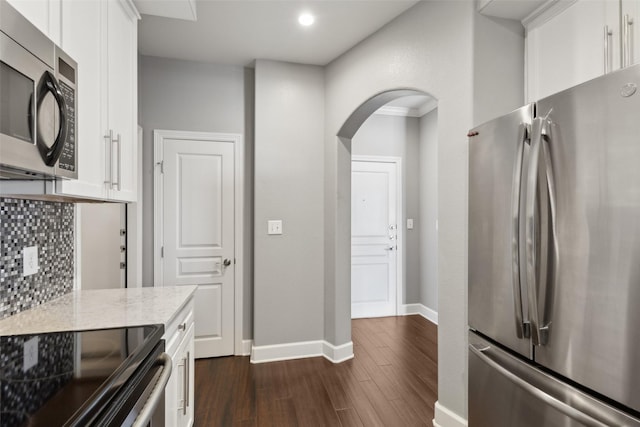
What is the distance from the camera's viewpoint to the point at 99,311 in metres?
1.48

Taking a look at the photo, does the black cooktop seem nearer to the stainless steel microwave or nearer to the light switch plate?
the stainless steel microwave

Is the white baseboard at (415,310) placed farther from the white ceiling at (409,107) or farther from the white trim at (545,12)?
the white trim at (545,12)

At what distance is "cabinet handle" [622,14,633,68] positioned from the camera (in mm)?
1391

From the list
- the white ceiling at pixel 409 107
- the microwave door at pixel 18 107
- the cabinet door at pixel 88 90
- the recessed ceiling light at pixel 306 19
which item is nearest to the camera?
the microwave door at pixel 18 107

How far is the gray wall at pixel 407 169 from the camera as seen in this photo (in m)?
4.41

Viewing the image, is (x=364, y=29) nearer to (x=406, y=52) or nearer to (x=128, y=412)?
(x=406, y=52)

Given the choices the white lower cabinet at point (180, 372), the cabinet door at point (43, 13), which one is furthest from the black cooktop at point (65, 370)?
the cabinet door at point (43, 13)

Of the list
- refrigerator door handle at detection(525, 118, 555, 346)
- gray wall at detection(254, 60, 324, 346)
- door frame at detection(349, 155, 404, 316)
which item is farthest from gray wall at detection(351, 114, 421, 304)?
refrigerator door handle at detection(525, 118, 555, 346)

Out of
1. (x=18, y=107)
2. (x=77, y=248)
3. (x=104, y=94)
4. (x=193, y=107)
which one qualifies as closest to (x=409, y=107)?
(x=193, y=107)

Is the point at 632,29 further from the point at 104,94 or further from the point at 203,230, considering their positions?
the point at 203,230

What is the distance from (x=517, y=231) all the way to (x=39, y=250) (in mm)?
2093

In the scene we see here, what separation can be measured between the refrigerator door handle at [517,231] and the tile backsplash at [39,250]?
203 cm

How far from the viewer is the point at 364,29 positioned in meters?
2.62

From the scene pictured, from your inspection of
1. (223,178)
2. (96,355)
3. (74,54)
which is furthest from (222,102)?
(96,355)
